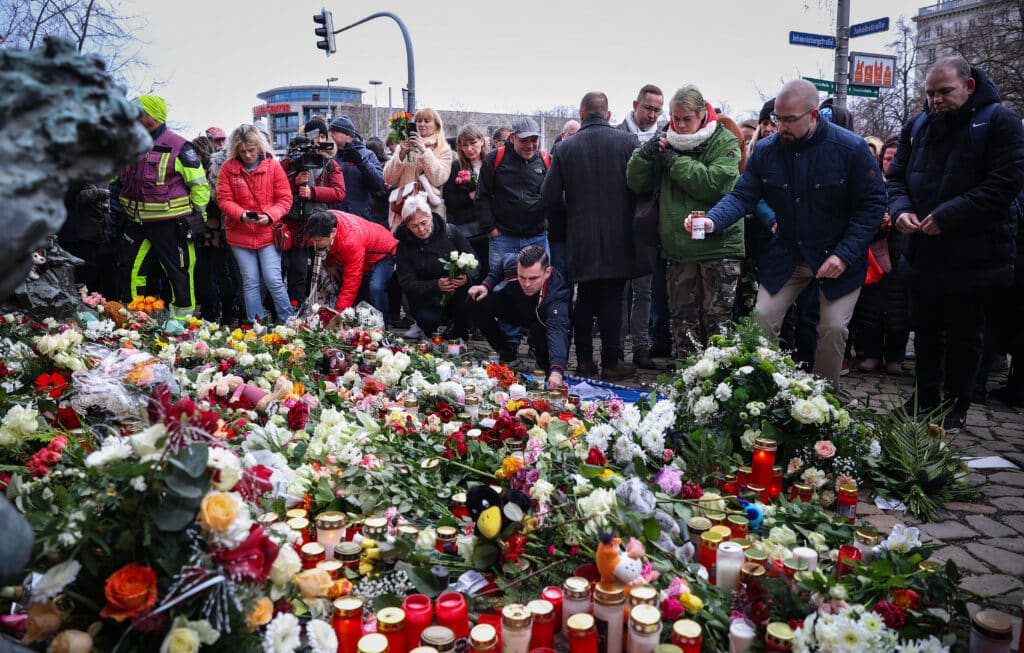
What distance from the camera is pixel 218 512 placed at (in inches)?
57.4

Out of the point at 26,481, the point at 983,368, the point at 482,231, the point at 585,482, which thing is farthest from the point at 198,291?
the point at 983,368

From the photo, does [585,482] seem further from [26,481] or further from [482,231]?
[482,231]

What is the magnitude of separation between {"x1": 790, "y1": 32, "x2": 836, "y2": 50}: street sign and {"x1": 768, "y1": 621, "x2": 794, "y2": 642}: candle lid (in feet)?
29.8

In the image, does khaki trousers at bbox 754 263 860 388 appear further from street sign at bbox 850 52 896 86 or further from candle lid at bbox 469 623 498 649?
street sign at bbox 850 52 896 86

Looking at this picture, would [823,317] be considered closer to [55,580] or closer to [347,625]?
[347,625]

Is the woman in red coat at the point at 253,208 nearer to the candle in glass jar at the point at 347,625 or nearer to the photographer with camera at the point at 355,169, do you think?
the photographer with camera at the point at 355,169

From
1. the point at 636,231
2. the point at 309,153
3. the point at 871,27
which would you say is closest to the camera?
the point at 636,231

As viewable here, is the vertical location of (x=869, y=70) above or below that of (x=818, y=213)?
above

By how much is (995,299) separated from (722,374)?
10.1 ft

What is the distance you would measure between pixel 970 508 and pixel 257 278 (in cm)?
567

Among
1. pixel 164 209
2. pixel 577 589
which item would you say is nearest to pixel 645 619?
pixel 577 589

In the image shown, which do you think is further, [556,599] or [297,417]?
[297,417]

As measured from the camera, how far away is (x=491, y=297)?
627cm

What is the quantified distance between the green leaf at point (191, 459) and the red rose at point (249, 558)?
0.55 ft
